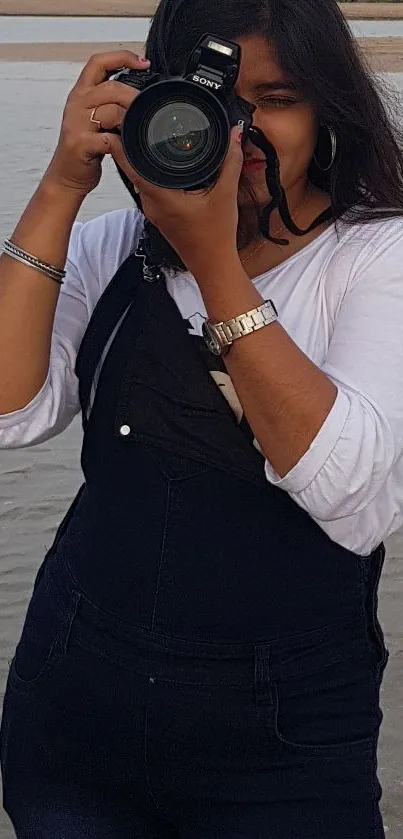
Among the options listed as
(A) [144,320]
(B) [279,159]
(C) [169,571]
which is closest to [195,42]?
(B) [279,159]

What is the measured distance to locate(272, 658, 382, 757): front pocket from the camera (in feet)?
4.42

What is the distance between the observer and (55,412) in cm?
149

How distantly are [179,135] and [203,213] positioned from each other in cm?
9

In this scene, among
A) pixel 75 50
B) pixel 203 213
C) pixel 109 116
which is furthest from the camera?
pixel 75 50

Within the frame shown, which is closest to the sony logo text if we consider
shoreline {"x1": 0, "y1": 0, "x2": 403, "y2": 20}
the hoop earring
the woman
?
the woman

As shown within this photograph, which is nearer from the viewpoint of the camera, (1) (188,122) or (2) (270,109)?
(1) (188,122)

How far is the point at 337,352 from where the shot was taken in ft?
4.26

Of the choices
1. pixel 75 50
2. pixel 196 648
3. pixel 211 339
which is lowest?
pixel 196 648

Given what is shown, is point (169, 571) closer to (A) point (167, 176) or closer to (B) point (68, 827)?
(B) point (68, 827)

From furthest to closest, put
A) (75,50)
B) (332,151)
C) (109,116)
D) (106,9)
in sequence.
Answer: (106,9), (75,50), (332,151), (109,116)

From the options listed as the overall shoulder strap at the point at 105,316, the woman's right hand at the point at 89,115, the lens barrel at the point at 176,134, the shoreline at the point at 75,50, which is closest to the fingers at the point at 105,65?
the woman's right hand at the point at 89,115

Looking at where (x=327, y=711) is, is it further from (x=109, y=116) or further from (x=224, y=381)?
(x=109, y=116)

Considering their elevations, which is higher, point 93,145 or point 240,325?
point 93,145

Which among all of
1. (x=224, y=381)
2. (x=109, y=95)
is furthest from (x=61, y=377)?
(x=109, y=95)
